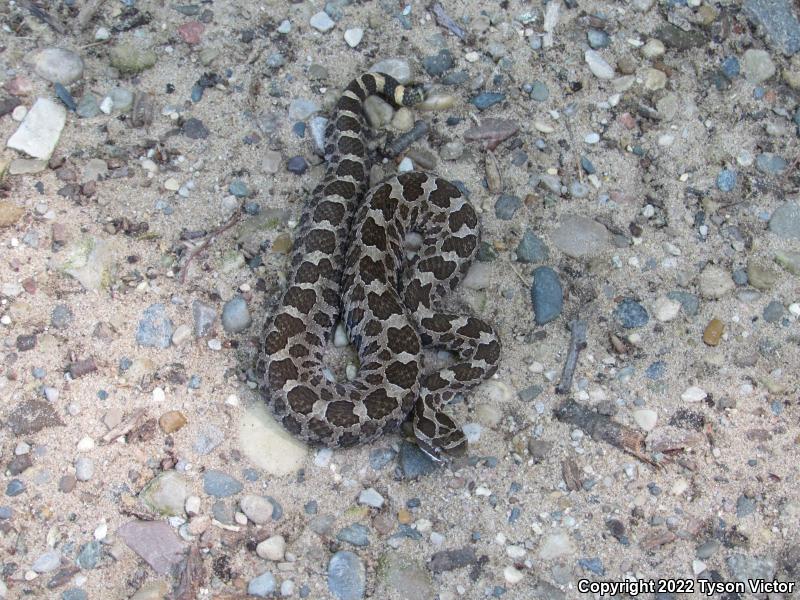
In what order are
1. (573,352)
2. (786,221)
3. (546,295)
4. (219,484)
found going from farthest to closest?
(786,221), (546,295), (573,352), (219,484)

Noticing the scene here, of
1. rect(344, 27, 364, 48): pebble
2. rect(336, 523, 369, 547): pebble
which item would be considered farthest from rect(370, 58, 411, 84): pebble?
rect(336, 523, 369, 547): pebble

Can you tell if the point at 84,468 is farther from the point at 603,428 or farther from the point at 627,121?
the point at 627,121

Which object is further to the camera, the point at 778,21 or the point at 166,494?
the point at 778,21

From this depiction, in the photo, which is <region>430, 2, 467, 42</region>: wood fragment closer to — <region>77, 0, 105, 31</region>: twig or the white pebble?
<region>77, 0, 105, 31</region>: twig

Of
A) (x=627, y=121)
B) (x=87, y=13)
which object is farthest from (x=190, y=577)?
(x=627, y=121)

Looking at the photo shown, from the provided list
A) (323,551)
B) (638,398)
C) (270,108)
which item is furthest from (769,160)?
(323,551)

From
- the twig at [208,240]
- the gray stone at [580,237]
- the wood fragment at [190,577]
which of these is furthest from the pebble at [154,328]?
the gray stone at [580,237]
